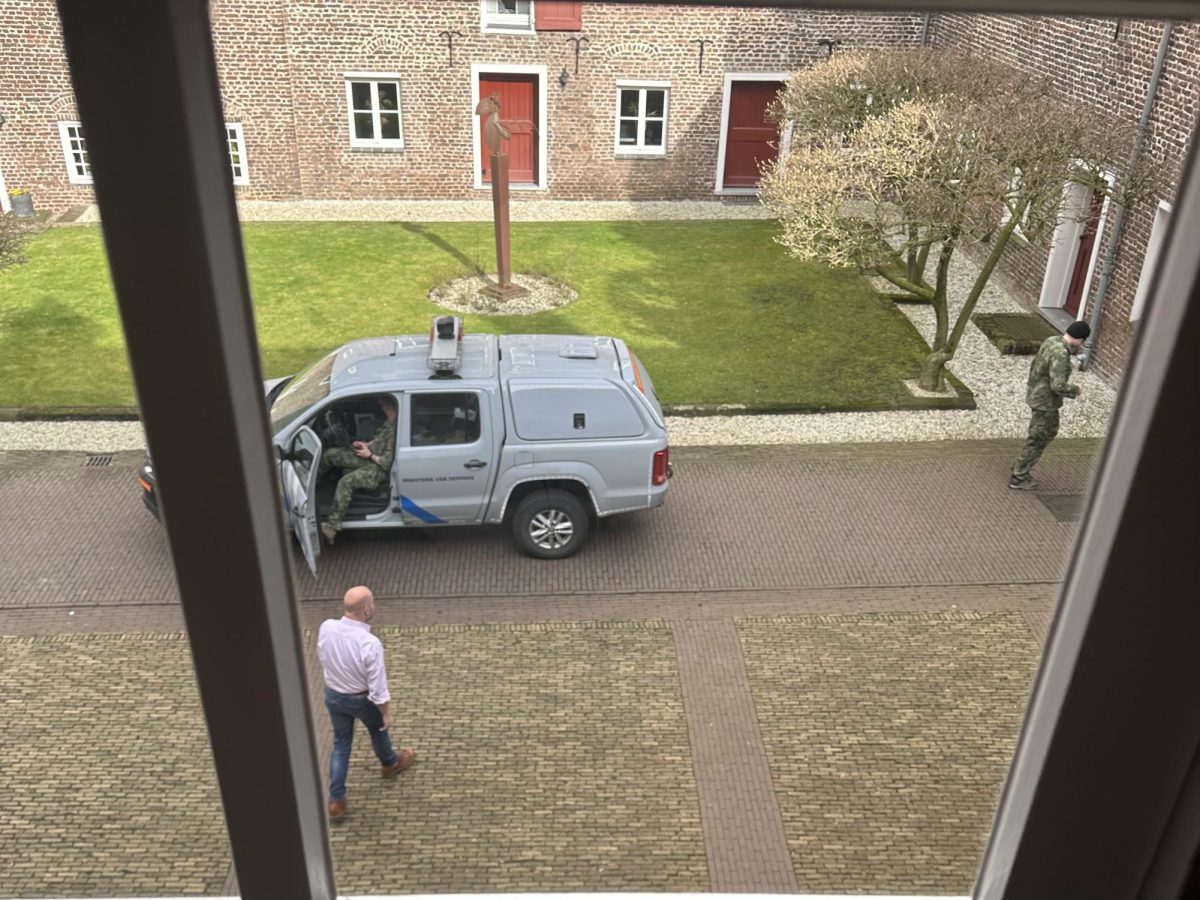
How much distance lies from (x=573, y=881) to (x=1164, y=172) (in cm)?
727

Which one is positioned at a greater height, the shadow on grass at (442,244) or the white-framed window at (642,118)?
the white-framed window at (642,118)

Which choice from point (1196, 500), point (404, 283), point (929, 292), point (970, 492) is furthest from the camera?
point (404, 283)

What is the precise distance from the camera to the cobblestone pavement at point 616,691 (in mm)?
4426

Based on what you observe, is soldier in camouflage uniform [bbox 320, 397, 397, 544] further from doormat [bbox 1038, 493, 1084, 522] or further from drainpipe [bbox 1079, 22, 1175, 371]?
drainpipe [bbox 1079, 22, 1175, 371]

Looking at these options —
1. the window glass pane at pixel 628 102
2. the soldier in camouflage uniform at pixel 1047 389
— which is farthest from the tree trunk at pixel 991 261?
the window glass pane at pixel 628 102

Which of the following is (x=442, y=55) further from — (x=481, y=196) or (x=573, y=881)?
(x=573, y=881)

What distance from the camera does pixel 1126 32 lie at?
861 cm

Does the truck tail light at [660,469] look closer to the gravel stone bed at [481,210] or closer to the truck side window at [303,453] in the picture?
the truck side window at [303,453]

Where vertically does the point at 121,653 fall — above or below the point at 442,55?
below

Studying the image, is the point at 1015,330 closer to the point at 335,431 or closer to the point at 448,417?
the point at 448,417

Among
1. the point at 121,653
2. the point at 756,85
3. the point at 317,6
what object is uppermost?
the point at 317,6

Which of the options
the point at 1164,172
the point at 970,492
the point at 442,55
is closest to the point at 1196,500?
the point at 970,492

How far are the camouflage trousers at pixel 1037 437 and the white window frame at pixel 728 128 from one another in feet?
24.5

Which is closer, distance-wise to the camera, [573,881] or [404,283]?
[573,881]
